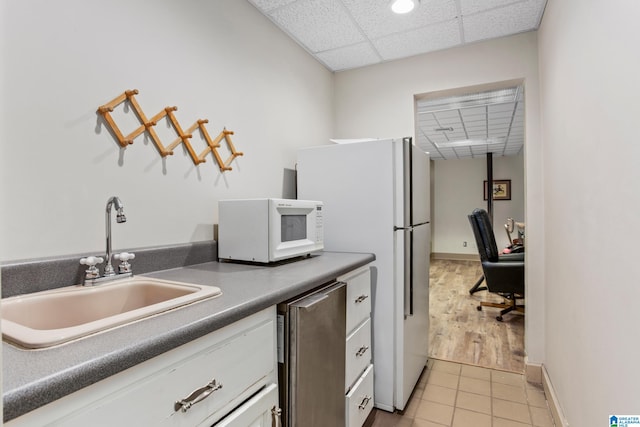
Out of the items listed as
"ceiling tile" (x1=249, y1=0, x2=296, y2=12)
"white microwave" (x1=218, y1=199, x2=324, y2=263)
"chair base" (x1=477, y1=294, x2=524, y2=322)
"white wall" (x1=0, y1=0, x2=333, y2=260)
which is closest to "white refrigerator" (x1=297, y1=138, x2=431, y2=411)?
"white microwave" (x1=218, y1=199, x2=324, y2=263)

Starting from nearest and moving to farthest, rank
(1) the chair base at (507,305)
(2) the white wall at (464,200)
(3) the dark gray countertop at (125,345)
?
1. (3) the dark gray countertop at (125,345)
2. (1) the chair base at (507,305)
3. (2) the white wall at (464,200)

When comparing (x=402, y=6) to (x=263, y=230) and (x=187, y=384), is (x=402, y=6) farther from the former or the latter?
(x=187, y=384)

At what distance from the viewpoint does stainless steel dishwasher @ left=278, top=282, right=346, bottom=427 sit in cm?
111

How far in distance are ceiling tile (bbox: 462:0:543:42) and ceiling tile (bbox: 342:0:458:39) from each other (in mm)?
182

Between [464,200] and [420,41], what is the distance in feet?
19.7

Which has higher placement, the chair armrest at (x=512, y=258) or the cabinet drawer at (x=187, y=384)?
the cabinet drawer at (x=187, y=384)

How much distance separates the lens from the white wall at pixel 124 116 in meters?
1.05

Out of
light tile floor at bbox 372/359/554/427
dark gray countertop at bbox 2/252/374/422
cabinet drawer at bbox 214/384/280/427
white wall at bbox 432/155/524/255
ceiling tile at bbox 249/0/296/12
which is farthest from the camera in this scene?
white wall at bbox 432/155/524/255

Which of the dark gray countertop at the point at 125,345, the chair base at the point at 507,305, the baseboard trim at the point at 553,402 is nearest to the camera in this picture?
the dark gray countertop at the point at 125,345

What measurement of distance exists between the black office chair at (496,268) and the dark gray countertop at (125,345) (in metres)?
2.67

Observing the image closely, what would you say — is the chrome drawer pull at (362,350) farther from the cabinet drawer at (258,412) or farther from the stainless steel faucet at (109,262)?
the stainless steel faucet at (109,262)

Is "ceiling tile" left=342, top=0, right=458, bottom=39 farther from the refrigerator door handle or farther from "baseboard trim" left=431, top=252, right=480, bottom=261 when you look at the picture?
"baseboard trim" left=431, top=252, right=480, bottom=261

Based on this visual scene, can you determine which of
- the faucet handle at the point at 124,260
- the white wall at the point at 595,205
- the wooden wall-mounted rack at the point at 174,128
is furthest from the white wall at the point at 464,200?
the faucet handle at the point at 124,260

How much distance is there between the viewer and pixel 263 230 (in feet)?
4.99
